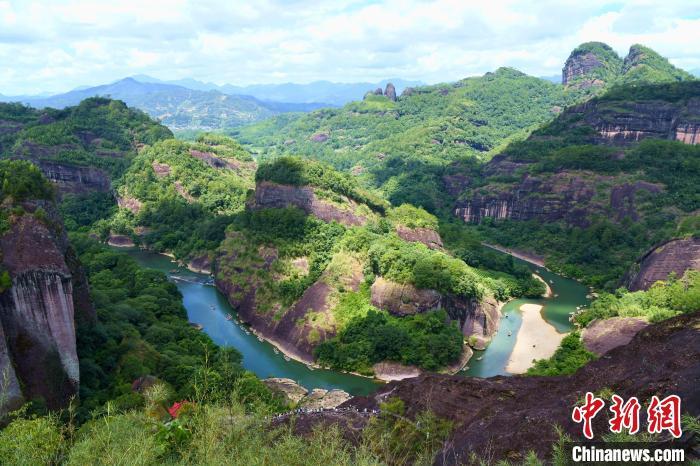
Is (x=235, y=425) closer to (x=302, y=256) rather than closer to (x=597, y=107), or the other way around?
(x=302, y=256)

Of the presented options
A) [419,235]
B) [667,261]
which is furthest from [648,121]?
[419,235]

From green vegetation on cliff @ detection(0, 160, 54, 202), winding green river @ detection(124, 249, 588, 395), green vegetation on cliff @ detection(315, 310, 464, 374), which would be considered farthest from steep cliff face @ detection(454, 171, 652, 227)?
green vegetation on cliff @ detection(0, 160, 54, 202)

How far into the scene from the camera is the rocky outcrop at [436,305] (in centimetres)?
4669

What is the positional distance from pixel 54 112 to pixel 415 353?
342 feet

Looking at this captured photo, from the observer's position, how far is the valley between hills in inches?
619

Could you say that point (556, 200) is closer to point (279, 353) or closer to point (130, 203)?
point (279, 353)

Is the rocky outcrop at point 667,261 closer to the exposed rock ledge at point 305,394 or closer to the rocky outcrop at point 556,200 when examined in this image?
the rocky outcrop at point 556,200

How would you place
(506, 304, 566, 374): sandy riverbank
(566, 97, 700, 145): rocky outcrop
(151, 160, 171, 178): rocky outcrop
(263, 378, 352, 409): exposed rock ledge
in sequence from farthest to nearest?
(566, 97, 700, 145): rocky outcrop < (151, 160, 171, 178): rocky outcrop < (506, 304, 566, 374): sandy riverbank < (263, 378, 352, 409): exposed rock ledge

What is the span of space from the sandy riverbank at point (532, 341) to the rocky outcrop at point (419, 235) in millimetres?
16088

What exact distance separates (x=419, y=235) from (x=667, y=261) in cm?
2899

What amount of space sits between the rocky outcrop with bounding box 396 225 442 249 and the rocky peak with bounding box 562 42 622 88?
139234 mm

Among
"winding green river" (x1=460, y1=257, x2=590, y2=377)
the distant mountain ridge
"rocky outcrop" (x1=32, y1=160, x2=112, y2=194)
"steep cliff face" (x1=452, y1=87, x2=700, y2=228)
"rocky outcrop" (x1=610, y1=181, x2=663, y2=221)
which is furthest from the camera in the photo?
the distant mountain ridge

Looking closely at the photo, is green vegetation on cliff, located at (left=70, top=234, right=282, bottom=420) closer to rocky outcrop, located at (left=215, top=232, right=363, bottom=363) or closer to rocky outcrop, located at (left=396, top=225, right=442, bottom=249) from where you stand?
rocky outcrop, located at (left=215, top=232, right=363, bottom=363)

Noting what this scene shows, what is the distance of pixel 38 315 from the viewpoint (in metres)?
26.4
